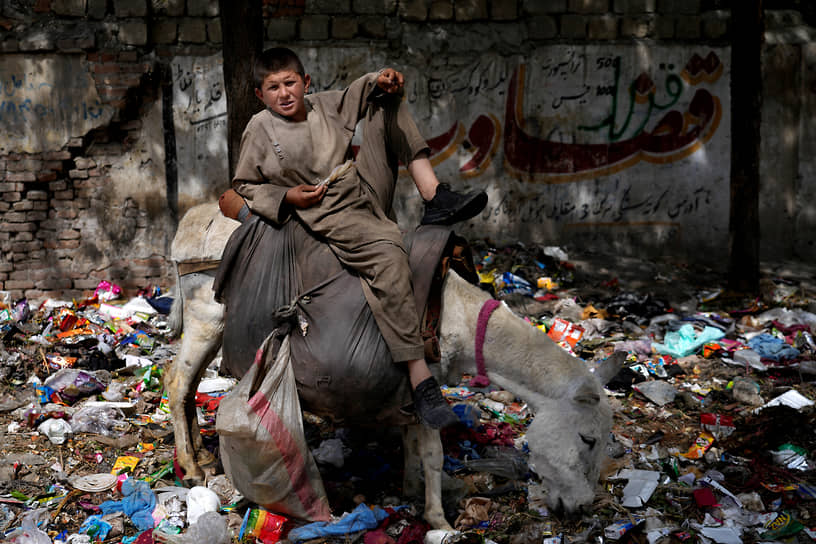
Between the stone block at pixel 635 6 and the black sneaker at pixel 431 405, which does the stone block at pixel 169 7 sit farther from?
the black sneaker at pixel 431 405

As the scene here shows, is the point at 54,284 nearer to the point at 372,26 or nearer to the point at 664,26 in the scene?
the point at 372,26

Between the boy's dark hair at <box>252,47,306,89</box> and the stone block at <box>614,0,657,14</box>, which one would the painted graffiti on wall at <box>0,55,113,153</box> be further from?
the stone block at <box>614,0,657,14</box>

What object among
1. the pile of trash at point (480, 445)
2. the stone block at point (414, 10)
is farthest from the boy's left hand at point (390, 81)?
the stone block at point (414, 10)

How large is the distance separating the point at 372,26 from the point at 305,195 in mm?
5539

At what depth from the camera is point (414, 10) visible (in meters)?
8.02

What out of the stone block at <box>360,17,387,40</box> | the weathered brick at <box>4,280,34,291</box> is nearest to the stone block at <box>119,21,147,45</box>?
the stone block at <box>360,17,387,40</box>

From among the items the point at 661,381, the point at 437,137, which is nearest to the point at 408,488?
the point at 661,381

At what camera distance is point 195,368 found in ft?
12.3

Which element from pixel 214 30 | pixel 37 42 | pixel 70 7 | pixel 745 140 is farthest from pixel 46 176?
pixel 745 140

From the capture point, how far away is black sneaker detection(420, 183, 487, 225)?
9.88 feet

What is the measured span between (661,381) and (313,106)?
329 centimetres

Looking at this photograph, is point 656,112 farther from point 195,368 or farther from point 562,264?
point 195,368

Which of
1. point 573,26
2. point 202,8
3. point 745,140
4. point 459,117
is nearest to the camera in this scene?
point 745,140

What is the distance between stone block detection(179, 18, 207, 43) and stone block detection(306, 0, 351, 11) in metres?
1.20
